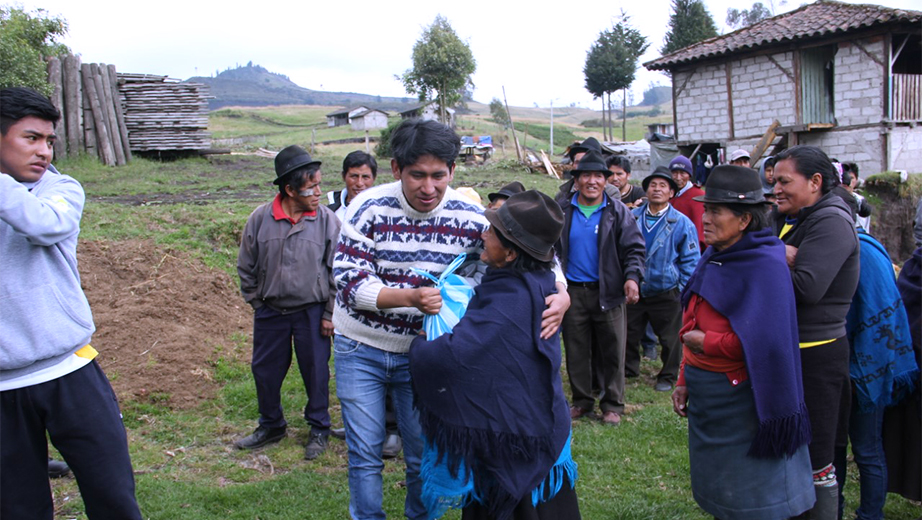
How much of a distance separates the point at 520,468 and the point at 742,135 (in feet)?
74.3

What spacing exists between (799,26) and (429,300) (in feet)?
74.2

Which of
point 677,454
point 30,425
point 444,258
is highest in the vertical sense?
point 444,258

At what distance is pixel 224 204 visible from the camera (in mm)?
10578

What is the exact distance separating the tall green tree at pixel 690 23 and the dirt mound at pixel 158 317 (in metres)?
40.4

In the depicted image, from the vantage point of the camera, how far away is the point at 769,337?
295 cm

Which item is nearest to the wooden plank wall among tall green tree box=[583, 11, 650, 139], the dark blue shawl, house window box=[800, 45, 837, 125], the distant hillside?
the dark blue shawl

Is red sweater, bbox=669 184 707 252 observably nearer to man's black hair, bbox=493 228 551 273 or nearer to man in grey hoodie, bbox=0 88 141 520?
man's black hair, bbox=493 228 551 273

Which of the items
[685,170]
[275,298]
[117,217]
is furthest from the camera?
[117,217]

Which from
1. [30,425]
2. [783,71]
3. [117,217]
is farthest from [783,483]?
[783,71]

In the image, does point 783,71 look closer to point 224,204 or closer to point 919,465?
point 224,204

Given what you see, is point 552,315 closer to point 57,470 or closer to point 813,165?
point 813,165

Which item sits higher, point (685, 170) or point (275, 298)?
point (685, 170)

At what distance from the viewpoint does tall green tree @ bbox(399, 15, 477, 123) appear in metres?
31.3

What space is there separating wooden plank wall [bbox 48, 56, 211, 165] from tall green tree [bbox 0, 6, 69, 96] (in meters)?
0.84
